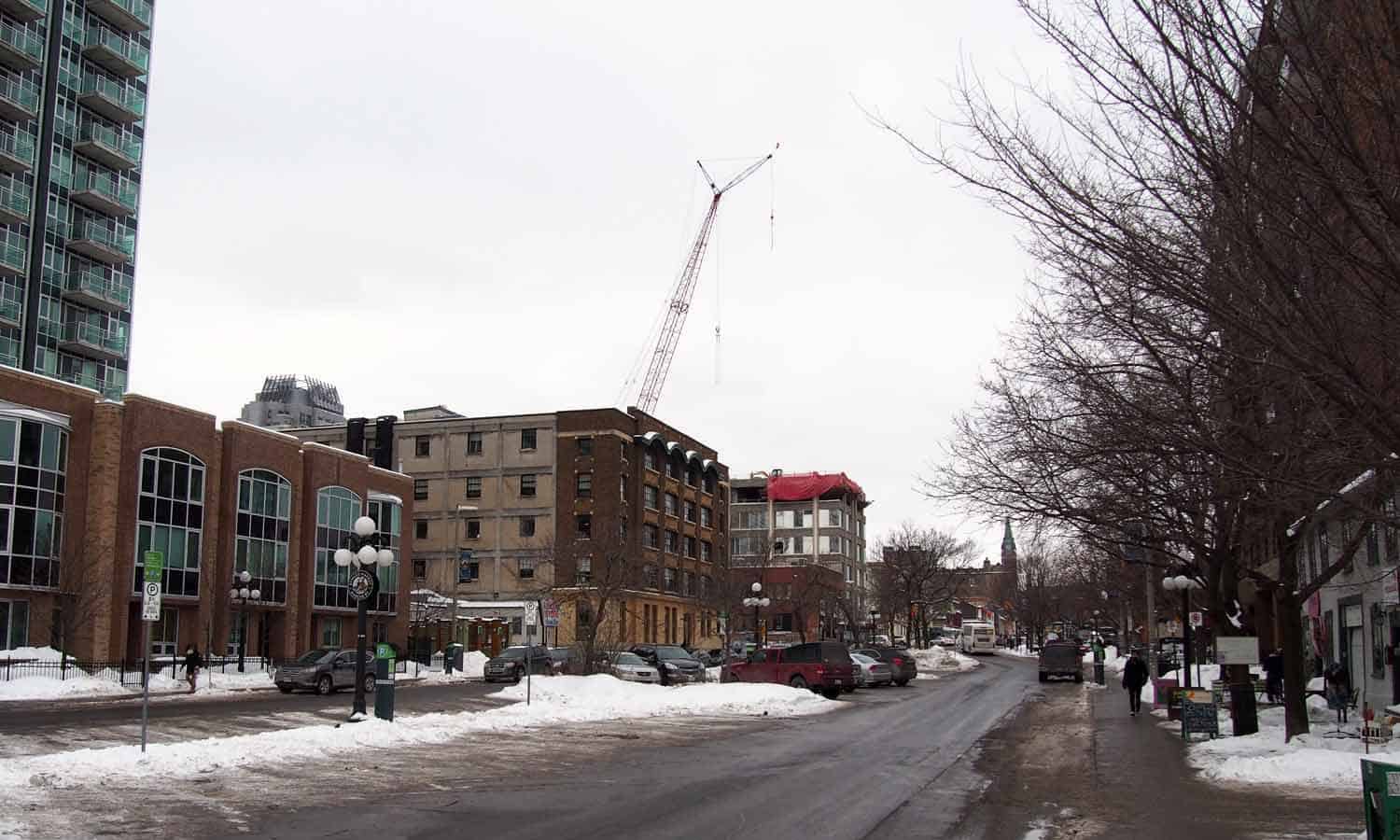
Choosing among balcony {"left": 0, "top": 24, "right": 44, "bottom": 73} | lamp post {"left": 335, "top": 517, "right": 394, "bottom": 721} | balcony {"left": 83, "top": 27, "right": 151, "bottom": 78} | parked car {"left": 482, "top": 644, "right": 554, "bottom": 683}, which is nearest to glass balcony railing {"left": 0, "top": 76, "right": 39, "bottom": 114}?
balcony {"left": 0, "top": 24, "right": 44, "bottom": 73}

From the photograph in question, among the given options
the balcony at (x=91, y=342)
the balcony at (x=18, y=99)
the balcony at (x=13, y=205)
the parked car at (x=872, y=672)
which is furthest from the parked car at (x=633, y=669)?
the balcony at (x=18, y=99)

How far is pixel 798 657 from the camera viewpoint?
41.1 meters

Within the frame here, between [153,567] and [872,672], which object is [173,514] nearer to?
[872,672]

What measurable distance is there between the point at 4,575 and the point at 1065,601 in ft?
306

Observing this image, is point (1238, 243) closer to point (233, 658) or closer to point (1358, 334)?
point (1358, 334)

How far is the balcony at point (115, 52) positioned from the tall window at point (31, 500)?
3798 cm

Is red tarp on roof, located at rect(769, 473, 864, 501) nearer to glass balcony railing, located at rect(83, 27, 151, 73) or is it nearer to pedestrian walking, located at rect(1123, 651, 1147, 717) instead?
glass balcony railing, located at rect(83, 27, 151, 73)

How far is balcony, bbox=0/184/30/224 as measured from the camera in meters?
65.2

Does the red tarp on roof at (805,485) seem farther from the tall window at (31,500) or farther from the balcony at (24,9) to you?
the tall window at (31,500)

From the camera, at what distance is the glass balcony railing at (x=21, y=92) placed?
6494 cm

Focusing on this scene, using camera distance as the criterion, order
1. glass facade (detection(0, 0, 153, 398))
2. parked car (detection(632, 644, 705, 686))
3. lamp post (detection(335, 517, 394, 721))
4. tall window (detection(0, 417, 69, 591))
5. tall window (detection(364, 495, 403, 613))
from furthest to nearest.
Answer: glass facade (detection(0, 0, 153, 398)) < tall window (detection(364, 495, 403, 613)) < parked car (detection(632, 644, 705, 686)) < tall window (detection(0, 417, 69, 591)) < lamp post (detection(335, 517, 394, 721))

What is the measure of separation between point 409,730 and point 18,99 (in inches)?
2321

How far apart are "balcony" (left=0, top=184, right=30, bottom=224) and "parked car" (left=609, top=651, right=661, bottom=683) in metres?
44.8

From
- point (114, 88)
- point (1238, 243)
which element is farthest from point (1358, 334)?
point (114, 88)
